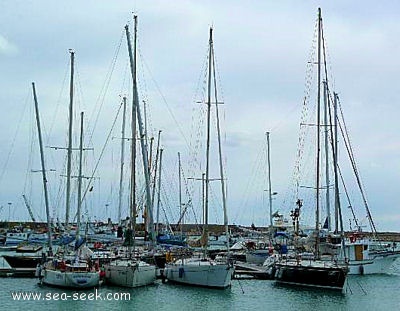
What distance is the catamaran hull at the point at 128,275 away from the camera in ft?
130

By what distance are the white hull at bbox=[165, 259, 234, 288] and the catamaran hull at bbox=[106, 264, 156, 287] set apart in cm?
197

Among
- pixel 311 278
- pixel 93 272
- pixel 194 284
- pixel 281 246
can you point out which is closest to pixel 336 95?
pixel 281 246

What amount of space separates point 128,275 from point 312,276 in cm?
1134

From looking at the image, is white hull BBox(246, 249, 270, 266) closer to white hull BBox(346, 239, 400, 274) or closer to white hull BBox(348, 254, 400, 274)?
white hull BBox(346, 239, 400, 274)

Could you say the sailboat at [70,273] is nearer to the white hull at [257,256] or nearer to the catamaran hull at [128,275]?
the catamaran hull at [128,275]

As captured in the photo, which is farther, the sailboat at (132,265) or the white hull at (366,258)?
the white hull at (366,258)

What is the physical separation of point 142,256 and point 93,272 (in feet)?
24.4

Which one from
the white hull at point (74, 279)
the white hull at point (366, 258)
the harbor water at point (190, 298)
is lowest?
the harbor water at point (190, 298)

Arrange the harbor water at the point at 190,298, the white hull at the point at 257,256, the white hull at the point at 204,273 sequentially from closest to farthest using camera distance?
the harbor water at the point at 190,298 → the white hull at the point at 204,273 → the white hull at the point at 257,256

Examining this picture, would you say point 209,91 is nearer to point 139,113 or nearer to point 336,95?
point 139,113

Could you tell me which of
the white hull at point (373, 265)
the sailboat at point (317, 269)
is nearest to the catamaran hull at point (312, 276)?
the sailboat at point (317, 269)

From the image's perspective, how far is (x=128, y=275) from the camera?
39.6m

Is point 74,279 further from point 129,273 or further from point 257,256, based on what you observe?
point 257,256

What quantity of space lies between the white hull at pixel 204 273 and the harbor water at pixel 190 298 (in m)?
0.48
